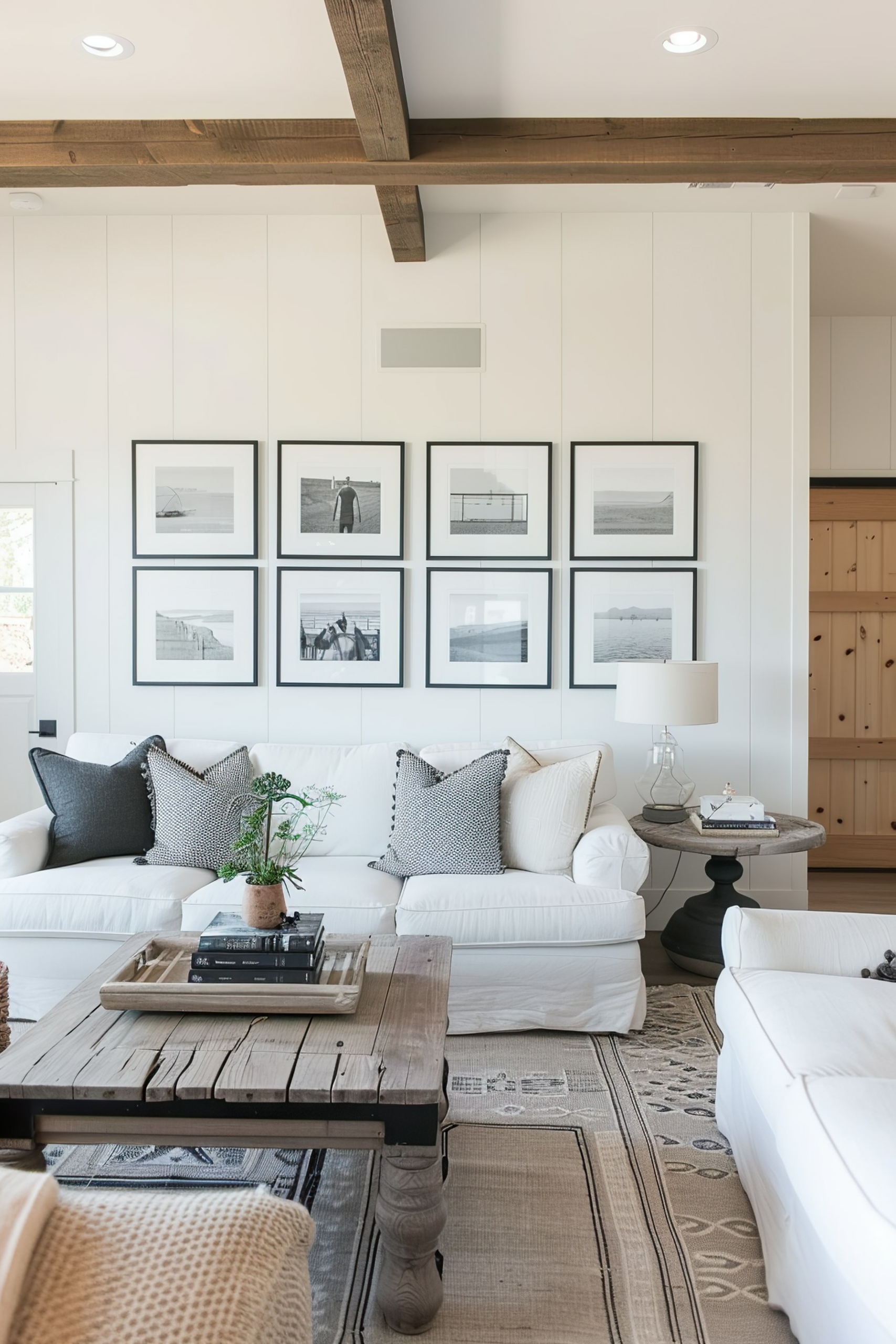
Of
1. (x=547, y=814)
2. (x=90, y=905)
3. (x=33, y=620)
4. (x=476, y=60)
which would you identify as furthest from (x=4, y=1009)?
(x=476, y=60)

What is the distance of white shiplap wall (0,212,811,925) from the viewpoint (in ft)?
13.3

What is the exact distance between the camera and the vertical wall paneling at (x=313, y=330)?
4.05 m

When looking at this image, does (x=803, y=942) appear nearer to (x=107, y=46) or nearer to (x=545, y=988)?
(x=545, y=988)

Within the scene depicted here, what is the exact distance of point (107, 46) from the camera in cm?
277

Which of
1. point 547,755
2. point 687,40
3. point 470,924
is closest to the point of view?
point 687,40

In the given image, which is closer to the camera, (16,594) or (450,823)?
(450,823)

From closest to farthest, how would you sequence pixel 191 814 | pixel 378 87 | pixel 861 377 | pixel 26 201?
pixel 378 87
pixel 191 814
pixel 26 201
pixel 861 377

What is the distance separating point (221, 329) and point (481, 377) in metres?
1.15

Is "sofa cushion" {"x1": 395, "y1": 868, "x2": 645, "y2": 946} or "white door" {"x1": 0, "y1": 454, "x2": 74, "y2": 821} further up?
"white door" {"x1": 0, "y1": 454, "x2": 74, "y2": 821}

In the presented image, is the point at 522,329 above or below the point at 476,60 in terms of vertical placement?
below

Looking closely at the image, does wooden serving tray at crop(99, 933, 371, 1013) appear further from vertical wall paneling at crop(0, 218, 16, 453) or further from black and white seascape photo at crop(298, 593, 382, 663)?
vertical wall paneling at crop(0, 218, 16, 453)

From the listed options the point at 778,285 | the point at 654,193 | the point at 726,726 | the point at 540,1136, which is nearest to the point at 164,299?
the point at 654,193

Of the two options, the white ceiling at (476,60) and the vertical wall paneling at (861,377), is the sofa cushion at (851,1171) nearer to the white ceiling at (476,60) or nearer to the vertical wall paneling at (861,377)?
the white ceiling at (476,60)

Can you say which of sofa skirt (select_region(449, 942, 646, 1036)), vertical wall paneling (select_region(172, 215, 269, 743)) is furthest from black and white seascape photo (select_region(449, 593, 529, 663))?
sofa skirt (select_region(449, 942, 646, 1036))
